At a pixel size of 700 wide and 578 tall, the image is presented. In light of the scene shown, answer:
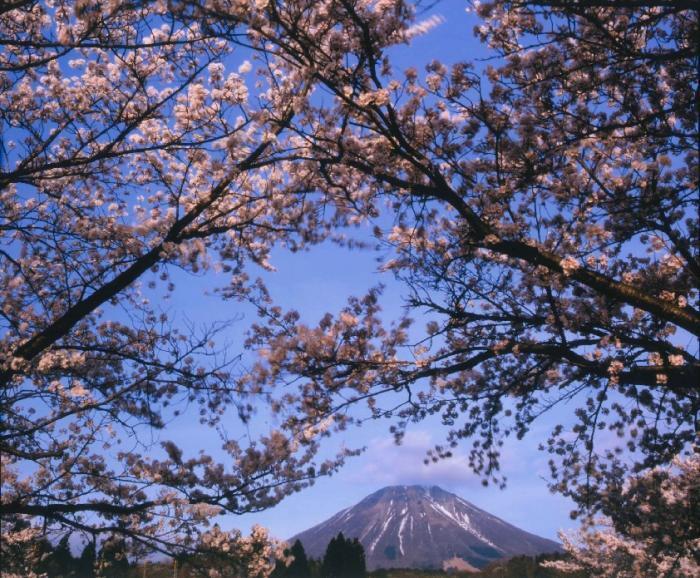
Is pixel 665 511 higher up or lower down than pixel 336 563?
higher up

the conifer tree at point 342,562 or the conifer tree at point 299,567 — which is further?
the conifer tree at point 342,562

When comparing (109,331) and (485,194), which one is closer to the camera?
(485,194)

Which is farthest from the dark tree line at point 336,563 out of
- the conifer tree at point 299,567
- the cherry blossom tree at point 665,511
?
the cherry blossom tree at point 665,511

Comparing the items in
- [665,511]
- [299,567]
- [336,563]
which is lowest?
[336,563]

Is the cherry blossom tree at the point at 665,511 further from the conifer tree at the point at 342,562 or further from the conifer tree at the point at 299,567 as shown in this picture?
the conifer tree at the point at 342,562

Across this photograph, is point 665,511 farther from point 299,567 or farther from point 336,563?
point 336,563

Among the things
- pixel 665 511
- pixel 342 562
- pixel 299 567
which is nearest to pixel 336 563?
pixel 342 562

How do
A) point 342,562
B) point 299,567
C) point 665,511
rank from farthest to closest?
point 342,562, point 299,567, point 665,511

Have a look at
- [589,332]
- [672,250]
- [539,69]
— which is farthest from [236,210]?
[672,250]

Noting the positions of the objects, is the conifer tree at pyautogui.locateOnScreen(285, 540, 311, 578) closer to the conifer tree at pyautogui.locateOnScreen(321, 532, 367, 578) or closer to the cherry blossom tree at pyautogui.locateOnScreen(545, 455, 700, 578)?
the conifer tree at pyautogui.locateOnScreen(321, 532, 367, 578)

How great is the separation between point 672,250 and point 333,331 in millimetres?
5287

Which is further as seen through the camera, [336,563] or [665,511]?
[336,563]

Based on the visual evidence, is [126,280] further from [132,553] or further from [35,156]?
[132,553]

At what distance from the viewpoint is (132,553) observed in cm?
801
